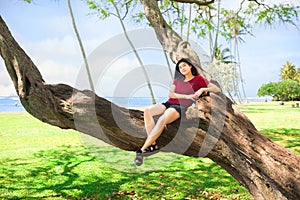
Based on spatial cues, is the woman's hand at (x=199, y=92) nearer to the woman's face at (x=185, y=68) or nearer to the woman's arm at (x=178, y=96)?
the woman's arm at (x=178, y=96)

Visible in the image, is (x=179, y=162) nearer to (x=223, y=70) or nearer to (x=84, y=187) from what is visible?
(x=84, y=187)

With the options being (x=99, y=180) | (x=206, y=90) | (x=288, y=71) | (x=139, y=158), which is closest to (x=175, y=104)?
(x=206, y=90)

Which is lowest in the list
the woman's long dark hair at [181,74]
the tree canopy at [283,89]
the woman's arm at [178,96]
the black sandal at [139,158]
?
the tree canopy at [283,89]

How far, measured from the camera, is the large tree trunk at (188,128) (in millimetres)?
2965

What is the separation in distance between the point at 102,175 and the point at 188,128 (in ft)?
13.1

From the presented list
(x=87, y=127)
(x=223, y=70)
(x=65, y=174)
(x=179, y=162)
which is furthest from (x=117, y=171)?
(x=223, y=70)

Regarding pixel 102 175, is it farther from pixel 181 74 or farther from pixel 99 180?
pixel 181 74

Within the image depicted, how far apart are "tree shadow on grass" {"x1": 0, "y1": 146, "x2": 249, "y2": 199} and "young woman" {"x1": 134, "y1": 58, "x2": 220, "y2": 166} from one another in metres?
2.42

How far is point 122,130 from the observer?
295 centimetres

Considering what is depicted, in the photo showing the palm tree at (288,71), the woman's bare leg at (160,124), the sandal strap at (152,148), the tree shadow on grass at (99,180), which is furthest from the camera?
the palm tree at (288,71)

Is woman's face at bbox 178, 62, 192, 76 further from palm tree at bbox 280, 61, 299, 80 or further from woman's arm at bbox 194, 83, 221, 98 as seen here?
palm tree at bbox 280, 61, 299, 80

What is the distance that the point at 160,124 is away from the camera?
111 inches

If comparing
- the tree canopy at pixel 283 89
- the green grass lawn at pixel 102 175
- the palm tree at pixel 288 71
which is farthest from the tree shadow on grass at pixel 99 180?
the palm tree at pixel 288 71

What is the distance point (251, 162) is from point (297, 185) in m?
0.50
